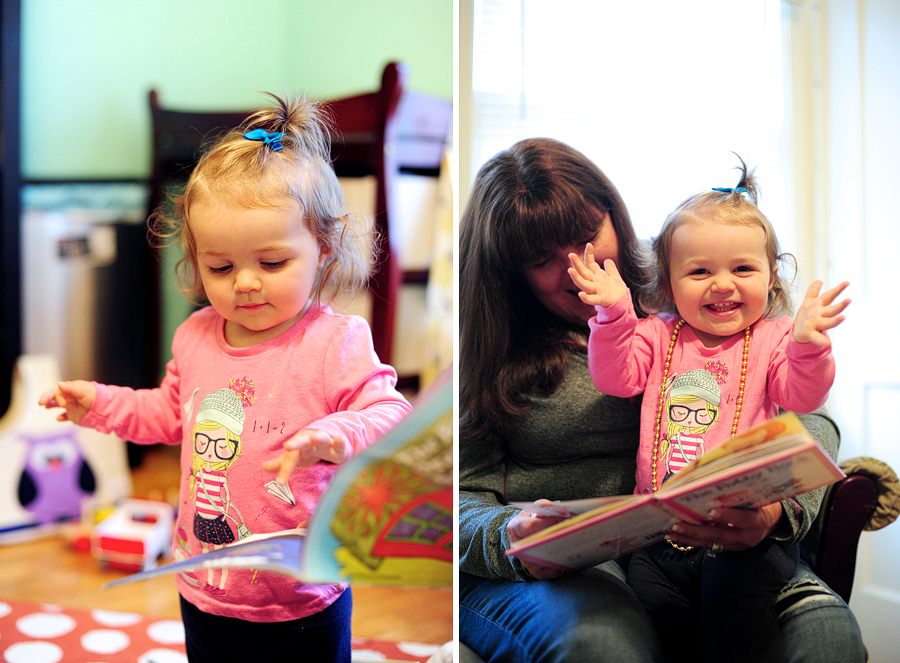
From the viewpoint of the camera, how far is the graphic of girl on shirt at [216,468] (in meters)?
0.73

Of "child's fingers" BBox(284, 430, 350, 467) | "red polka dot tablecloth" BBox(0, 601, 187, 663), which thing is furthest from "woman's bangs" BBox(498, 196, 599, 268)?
"red polka dot tablecloth" BBox(0, 601, 187, 663)

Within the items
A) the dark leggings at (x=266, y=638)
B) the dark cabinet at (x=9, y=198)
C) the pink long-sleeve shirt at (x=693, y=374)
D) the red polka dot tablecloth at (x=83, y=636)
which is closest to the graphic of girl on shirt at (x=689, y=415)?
the pink long-sleeve shirt at (x=693, y=374)

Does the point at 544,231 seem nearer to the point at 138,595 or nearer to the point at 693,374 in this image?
the point at 693,374

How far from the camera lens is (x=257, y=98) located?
4.21ft

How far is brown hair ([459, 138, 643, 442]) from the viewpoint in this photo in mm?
859

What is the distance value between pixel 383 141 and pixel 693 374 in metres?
0.78

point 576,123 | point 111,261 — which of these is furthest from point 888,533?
point 111,261

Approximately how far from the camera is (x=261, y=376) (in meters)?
0.74

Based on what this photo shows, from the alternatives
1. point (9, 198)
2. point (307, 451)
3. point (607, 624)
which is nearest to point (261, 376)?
point (307, 451)

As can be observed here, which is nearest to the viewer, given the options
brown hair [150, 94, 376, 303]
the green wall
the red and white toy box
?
brown hair [150, 94, 376, 303]

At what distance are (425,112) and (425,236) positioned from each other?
0.31 m

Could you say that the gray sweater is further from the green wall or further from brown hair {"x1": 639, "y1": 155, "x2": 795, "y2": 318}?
the green wall

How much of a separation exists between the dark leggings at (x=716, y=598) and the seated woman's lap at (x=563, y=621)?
0.17 feet

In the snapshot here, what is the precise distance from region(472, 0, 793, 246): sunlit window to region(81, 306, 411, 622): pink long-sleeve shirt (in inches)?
16.0
